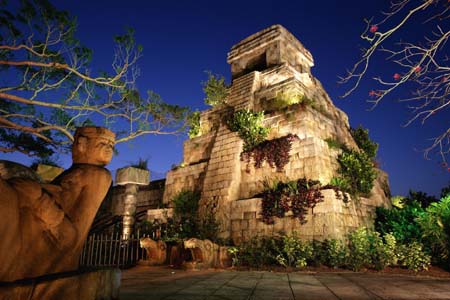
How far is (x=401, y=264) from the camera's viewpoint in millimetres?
7441

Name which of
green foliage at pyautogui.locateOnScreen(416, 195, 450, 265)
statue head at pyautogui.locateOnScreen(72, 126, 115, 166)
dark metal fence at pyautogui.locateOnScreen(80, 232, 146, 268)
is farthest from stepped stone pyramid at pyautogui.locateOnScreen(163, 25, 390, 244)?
statue head at pyautogui.locateOnScreen(72, 126, 115, 166)

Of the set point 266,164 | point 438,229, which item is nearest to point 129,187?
point 266,164

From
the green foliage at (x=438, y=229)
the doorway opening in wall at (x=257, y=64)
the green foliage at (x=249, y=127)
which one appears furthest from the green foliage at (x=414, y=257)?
the doorway opening in wall at (x=257, y=64)

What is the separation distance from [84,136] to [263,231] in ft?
23.6

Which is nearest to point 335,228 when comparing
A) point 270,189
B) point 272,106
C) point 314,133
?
point 270,189

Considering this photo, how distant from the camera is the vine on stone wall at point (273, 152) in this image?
10078 millimetres

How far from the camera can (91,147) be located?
3.29 meters

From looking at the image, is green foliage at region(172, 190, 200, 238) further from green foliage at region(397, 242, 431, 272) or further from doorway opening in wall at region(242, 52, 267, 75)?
doorway opening in wall at region(242, 52, 267, 75)

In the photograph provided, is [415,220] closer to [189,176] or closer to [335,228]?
[335,228]

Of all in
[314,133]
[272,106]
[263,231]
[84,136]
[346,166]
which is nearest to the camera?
[84,136]

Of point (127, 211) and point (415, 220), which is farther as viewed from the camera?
point (127, 211)

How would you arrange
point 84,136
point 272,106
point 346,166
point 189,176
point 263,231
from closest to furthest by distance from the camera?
point 84,136
point 263,231
point 346,166
point 272,106
point 189,176

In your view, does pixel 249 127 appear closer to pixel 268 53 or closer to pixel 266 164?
pixel 266 164

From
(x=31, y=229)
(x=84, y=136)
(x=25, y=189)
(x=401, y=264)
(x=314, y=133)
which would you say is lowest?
(x=401, y=264)
